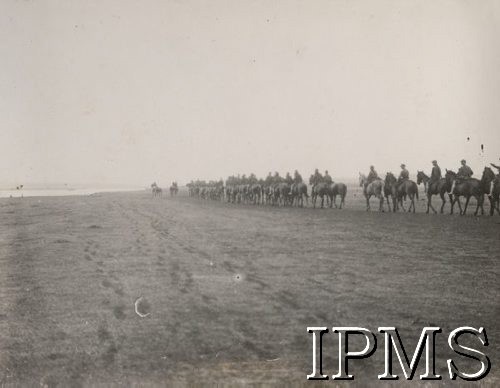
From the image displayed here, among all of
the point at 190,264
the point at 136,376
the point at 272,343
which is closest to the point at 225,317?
the point at 272,343

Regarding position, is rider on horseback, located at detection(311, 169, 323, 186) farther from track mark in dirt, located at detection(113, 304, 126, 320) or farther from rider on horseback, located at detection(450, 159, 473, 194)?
track mark in dirt, located at detection(113, 304, 126, 320)

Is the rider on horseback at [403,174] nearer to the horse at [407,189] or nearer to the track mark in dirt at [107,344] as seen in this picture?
the horse at [407,189]

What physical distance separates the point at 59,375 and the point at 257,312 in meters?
2.21

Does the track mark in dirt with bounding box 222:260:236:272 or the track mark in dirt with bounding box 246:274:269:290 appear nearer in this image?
the track mark in dirt with bounding box 246:274:269:290

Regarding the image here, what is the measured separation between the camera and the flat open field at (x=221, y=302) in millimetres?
4684

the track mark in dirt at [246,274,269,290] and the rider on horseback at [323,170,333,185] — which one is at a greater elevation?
the rider on horseback at [323,170,333,185]

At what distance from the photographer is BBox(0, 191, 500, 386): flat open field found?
4684 millimetres

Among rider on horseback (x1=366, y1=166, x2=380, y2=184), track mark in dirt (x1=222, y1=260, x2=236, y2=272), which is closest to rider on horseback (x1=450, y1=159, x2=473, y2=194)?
rider on horseback (x1=366, y1=166, x2=380, y2=184)

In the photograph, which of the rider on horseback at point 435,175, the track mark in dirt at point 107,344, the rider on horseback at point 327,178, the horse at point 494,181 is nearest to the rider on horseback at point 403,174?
the rider on horseback at point 435,175

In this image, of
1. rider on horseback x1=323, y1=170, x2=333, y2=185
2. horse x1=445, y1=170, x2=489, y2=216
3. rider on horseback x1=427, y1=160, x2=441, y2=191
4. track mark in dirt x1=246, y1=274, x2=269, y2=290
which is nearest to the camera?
track mark in dirt x1=246, y1=274, x2=269, y2=290

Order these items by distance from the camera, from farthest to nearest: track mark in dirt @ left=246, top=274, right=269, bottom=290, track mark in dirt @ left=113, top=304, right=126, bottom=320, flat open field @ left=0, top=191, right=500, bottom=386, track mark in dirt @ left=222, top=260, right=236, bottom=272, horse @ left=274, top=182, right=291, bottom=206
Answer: horse @ left=274, top=182, right=291, bottom=206 → track mark in dirt @ left=222, top=260, right=236, bottom=272 → track mark in dirt @ left=246, top=274, right=269, bottom=290 → track mark in dirt @ left=113, top=304, right=126, bottom=320 → flat open field @ left=0, top=191, right=500, bottom=386

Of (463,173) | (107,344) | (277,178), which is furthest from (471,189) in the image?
(107,344)

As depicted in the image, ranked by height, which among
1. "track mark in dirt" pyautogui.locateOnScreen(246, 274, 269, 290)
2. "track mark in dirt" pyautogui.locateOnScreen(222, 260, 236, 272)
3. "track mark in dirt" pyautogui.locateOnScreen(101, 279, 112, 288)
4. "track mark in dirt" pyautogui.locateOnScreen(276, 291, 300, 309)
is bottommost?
"track mark in dirt" pyautogui.locateOnScreen(276, 291, 300, 309)

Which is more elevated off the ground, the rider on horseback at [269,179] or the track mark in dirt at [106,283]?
the rider on horseback at [269,179]
